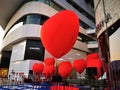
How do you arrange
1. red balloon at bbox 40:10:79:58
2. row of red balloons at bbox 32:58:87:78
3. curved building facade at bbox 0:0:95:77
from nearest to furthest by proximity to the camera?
red balloon at bbox 40:10:79:58 → row of red balloons at bbox 32:58:87:78 → curved building facade at bbox 0:0:95:77

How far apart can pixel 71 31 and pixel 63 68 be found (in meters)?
3.27

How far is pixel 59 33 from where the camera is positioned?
7.37ft

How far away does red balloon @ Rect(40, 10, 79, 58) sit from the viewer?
224cm

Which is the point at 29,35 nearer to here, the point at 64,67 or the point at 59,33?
the point at 64,67

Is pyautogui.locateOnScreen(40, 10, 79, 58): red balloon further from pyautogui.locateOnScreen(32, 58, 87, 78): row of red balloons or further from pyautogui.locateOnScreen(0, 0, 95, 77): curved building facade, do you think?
pyautogui.locateOnScreen(0, 0, 95, 77): curved building facade

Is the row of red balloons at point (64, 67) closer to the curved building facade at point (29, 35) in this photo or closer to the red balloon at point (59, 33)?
the red balloon at point (59, 33)

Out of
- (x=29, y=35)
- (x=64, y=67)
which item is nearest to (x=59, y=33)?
(x=64, y=67)

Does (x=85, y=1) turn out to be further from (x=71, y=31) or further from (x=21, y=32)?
(x=71, y=31)

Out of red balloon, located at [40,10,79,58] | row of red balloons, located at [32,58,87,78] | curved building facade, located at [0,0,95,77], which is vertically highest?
curved building facade, located at [0,0,95,77]

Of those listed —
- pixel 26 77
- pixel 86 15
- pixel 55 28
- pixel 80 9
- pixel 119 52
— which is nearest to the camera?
pixel 55 28

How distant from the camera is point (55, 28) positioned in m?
2.24

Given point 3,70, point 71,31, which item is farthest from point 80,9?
point 71,31

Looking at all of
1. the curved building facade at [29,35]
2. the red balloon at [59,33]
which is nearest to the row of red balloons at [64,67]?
the red balloon at [59,33]

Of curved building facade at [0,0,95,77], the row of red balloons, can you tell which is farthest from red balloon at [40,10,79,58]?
curved building facade at [0,0,95,77]
